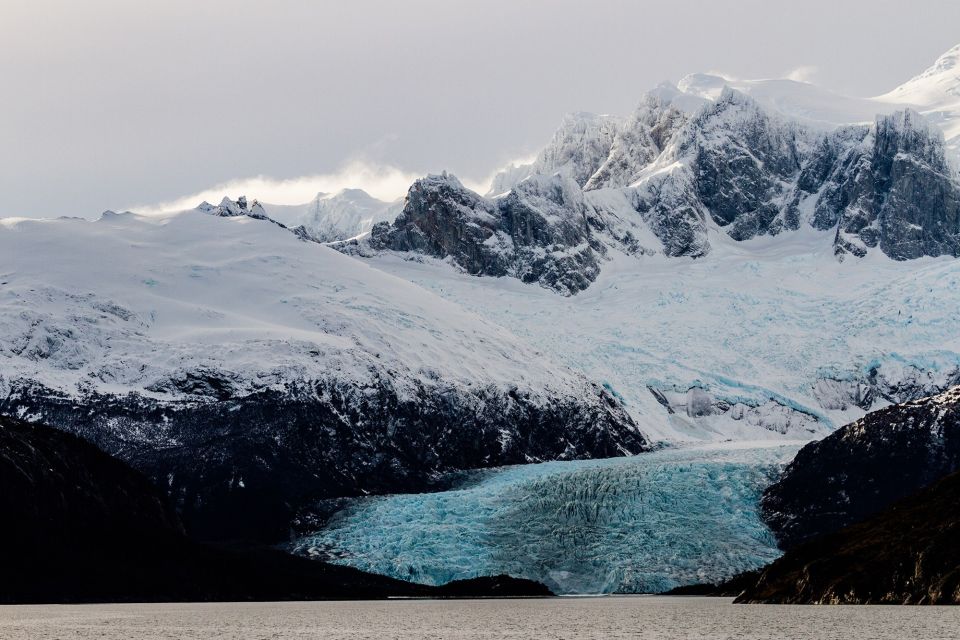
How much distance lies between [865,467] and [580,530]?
39.6 m

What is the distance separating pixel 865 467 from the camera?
18262cm

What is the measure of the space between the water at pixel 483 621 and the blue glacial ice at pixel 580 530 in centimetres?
2101

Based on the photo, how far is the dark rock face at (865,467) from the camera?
6900 inches

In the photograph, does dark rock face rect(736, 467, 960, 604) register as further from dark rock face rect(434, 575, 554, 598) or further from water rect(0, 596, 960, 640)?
dark rock face rect(434, 575, 554, 598)

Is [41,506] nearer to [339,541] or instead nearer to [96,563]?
[96,563]

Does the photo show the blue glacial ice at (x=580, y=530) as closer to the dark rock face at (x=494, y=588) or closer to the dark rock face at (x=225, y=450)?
the dark rock face at (x=494, y=588)

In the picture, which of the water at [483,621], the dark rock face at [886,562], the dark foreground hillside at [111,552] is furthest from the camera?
the dark foreground hillside at [111,552]

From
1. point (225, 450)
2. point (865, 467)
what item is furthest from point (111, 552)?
point (865, 467)

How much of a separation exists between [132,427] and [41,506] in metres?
48.2

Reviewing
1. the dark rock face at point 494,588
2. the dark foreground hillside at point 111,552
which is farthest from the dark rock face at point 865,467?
the dark foreground hillside at point 111,552

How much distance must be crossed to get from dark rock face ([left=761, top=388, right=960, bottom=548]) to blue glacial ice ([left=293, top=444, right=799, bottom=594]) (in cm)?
370

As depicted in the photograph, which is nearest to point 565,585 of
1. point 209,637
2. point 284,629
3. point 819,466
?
point 819,466

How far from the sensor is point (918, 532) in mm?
119438

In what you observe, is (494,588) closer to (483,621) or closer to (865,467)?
(483,621)
